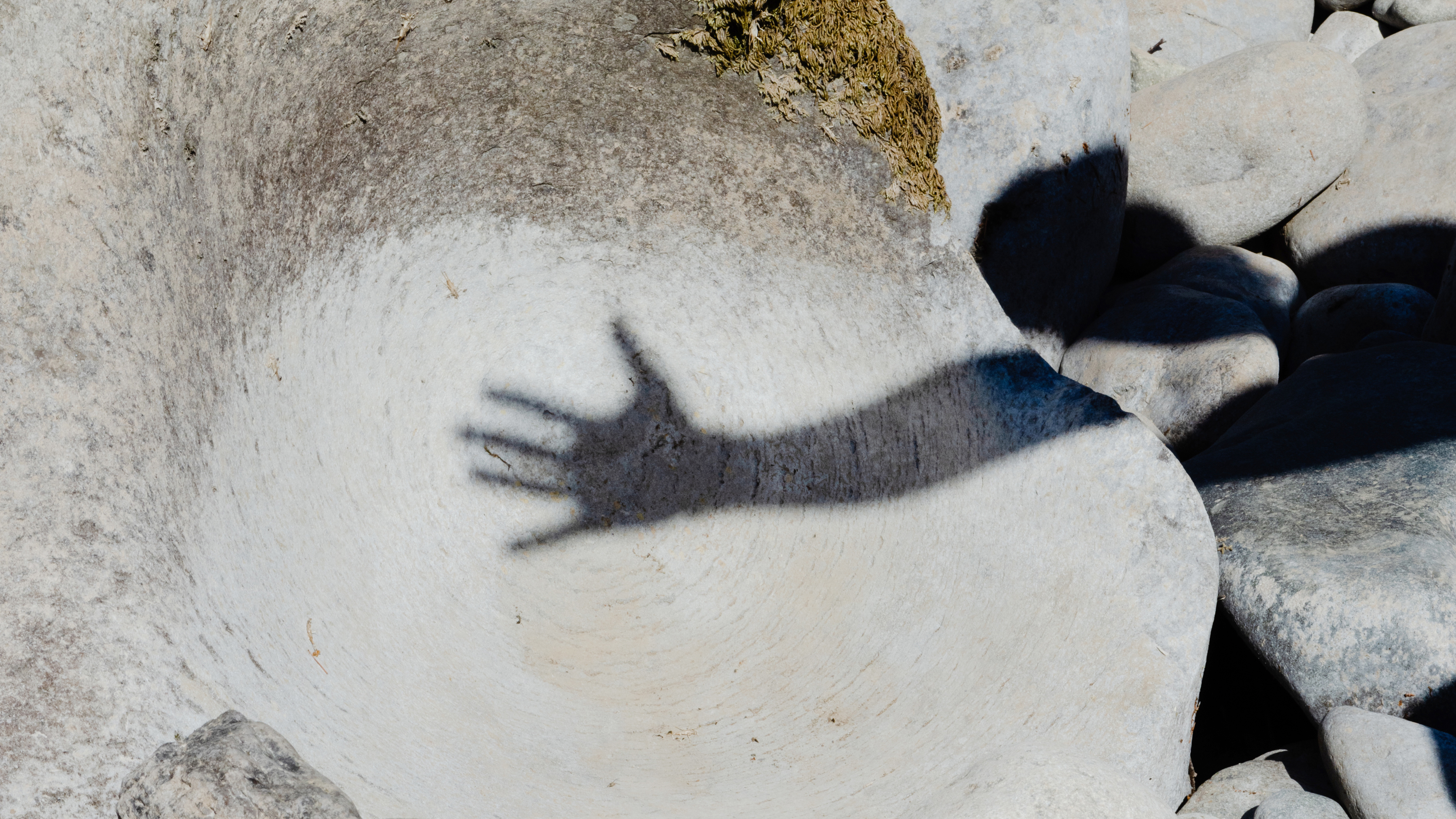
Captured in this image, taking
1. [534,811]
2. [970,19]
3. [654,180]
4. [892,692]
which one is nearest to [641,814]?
[534,811]

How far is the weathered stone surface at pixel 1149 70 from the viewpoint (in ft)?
15.3

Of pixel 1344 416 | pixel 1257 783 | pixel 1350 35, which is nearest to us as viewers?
pixel 1257 783

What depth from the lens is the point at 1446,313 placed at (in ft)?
11.3

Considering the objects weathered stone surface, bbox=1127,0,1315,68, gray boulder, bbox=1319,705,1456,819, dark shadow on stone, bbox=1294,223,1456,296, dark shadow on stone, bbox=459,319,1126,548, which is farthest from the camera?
weathered stone surface, bbox=1127,0,1315,68

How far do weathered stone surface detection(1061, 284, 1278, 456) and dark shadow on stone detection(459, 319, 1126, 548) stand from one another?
3.67ft

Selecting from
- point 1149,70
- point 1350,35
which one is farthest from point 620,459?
point 1350,35

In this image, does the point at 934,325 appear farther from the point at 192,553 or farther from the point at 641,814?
the point at 192,553

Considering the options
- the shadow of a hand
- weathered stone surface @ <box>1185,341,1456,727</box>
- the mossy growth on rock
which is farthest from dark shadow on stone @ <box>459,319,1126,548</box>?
weathered stone surface @ <box>1185,341,1456,727</box>

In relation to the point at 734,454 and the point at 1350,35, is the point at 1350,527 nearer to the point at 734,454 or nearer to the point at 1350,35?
the point at 734,454

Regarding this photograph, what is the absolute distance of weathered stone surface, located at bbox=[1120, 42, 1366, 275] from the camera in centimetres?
402

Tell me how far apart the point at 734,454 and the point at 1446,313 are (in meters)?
2.76

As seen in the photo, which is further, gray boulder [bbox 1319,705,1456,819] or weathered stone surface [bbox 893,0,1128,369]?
weathered stone surface [bbox 893,0,1128,369]

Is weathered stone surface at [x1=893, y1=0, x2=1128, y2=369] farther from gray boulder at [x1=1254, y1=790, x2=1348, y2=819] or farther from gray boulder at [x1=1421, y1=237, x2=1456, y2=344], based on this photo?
gray boulder at [x1=1254, y1=790, x2=1348, y2=819]

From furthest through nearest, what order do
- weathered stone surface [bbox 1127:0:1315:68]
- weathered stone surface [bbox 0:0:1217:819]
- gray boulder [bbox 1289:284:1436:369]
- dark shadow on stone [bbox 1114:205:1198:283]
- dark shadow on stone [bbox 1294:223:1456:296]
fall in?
weathered stone surface [bbox 1127:0:1315:68]
dark shadow on stone [bbox 1114:205:1198:283]
dark shadow on stone [bbox 1294:223:1456:296]
gray boulder [bbox 1289:284:1436:369]
weathered stone surface [bbox 0:0:1217:819]
